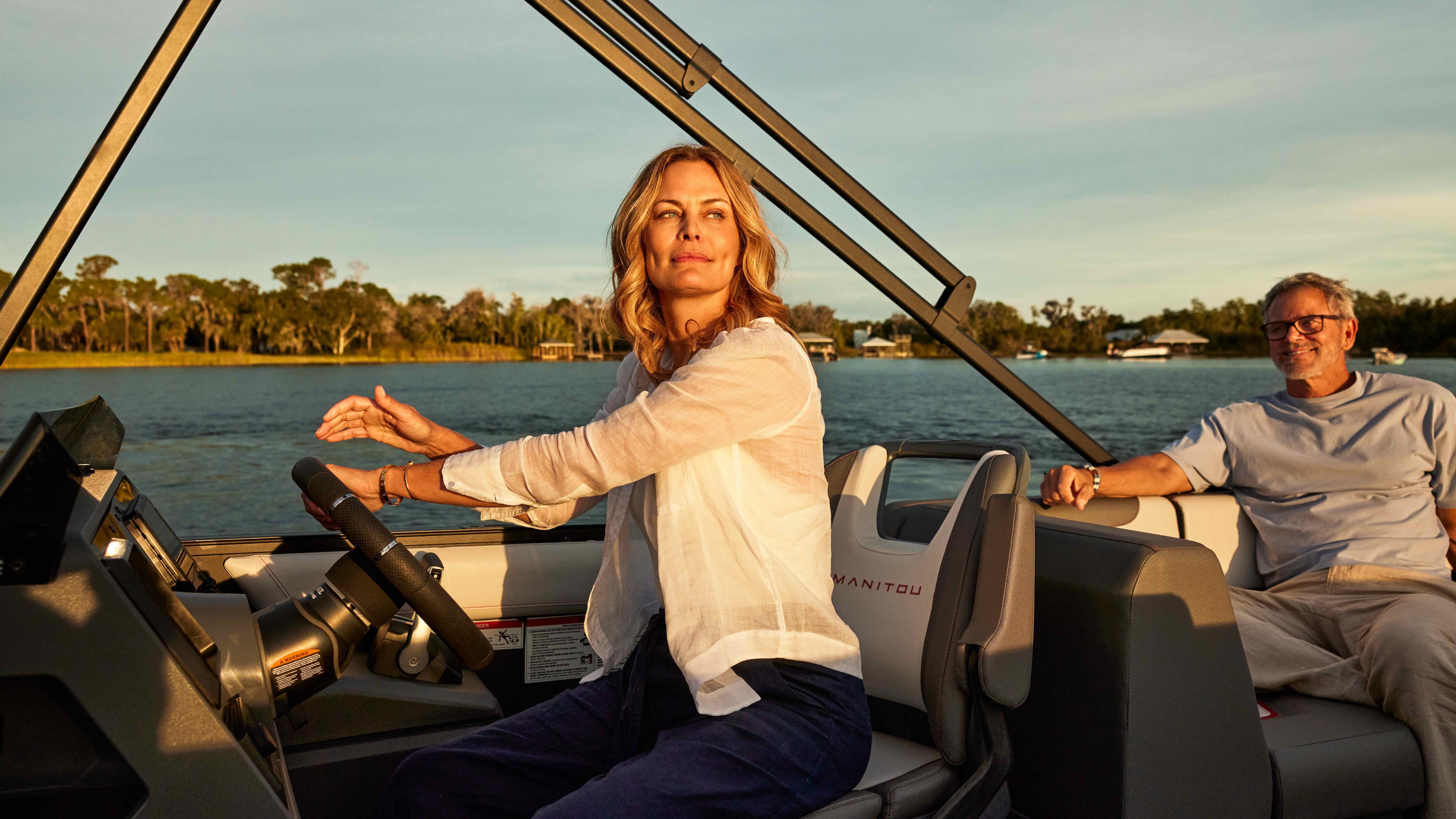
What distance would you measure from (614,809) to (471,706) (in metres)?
1.15

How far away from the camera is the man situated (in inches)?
90.0

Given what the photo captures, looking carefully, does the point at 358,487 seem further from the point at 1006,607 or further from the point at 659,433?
the point at 1006,607

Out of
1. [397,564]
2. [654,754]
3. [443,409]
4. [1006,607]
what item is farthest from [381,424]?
[443,409]

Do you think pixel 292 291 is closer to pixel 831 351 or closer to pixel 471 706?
pixel 831 351

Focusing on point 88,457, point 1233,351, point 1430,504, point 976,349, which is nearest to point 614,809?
point 88,457

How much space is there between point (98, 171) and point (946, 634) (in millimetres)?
1515

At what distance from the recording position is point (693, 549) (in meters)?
1.34

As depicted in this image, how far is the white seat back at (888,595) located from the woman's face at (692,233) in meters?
0.58

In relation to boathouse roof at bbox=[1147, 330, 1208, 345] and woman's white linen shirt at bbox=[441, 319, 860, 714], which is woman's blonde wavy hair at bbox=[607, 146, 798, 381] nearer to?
woman's white linen shirt at bbox=[441, 319, 860, 714]

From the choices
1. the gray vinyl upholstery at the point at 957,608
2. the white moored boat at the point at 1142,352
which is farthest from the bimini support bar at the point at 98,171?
the white moored boat at the point at 1142,352

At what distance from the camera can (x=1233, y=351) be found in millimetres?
85812

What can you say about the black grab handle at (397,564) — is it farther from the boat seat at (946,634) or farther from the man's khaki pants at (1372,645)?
the man's khaki pants at (1372,645)

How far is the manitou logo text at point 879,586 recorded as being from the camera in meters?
1.64

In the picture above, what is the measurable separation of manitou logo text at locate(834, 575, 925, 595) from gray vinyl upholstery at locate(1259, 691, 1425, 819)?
0.79 m
